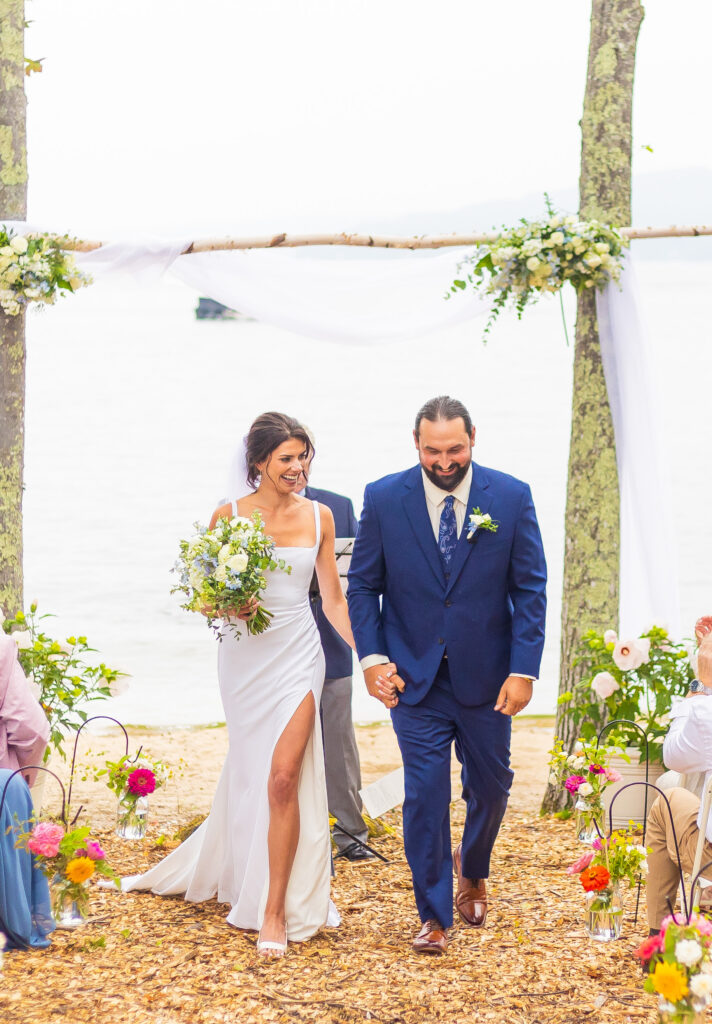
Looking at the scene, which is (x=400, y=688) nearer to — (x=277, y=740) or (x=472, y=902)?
(x=277, y=740)

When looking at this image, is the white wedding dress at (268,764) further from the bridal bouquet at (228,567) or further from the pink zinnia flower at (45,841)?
the pink zinnia flower at (45,841)

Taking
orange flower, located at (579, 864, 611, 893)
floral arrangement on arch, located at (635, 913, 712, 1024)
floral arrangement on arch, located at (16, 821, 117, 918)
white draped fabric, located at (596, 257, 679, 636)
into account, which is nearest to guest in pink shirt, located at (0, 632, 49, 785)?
floral arrangement on arch, located at (16, 821, 117, 918)

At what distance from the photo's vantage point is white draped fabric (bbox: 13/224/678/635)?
5.81 metres

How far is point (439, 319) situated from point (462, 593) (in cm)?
219

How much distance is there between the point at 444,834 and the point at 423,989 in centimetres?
53

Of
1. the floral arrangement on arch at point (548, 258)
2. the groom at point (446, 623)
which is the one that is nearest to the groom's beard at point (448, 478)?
the groom at point (446, 623)

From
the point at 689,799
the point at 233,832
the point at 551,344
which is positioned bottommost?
the point at 233,832

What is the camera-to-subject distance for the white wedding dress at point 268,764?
436 centimetres

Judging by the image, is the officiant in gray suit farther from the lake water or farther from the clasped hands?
the lake water

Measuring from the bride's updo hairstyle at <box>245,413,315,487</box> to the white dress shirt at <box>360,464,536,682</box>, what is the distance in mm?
514

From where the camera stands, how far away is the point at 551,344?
7212 cm

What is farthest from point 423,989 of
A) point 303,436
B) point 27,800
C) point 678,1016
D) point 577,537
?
point 577,537

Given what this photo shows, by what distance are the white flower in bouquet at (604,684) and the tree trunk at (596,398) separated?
0.36 meters

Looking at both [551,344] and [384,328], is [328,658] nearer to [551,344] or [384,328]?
[384,328]
